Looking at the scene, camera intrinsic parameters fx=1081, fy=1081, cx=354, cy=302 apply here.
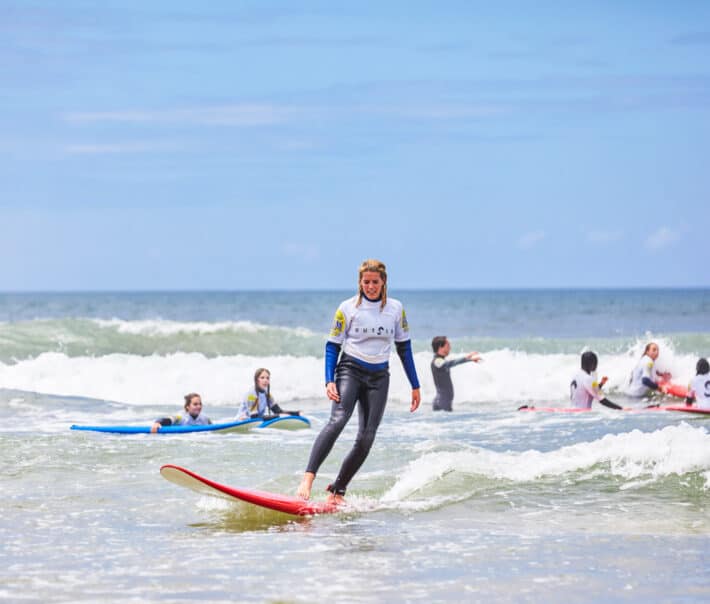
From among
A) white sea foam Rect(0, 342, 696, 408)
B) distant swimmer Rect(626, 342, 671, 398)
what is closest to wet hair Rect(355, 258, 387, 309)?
distant swimmer Rect(626, 342, 671, 398)

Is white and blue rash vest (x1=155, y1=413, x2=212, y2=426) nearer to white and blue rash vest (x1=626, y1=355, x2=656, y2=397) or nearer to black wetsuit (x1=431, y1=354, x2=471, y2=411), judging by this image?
black wetsuit (x1=431, y1=354, x2=471, y2=411)

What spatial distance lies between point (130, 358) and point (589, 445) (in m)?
18.8

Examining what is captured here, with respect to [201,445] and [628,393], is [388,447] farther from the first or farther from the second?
[628,393]

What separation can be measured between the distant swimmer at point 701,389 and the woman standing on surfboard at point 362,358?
9.62 meters

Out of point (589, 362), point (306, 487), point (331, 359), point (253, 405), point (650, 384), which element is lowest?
point (306, 487)

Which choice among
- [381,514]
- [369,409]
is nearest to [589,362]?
[381,514]

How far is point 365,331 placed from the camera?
8281 millimetres

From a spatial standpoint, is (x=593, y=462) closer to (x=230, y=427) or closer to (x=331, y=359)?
(x=331, y=359)

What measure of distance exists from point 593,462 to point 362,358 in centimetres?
347

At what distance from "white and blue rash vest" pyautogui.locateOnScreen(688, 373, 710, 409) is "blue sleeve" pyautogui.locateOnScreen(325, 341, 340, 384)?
395 inches

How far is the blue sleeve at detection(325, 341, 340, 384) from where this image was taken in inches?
325

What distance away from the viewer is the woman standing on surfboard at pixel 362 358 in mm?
8273

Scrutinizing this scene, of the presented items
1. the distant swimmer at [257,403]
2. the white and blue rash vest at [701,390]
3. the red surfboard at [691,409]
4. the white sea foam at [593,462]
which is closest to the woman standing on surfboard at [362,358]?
the white sea foam at [593,462]

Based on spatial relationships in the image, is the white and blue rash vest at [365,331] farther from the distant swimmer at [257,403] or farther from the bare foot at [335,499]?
the distant swimmer at [257,403]
